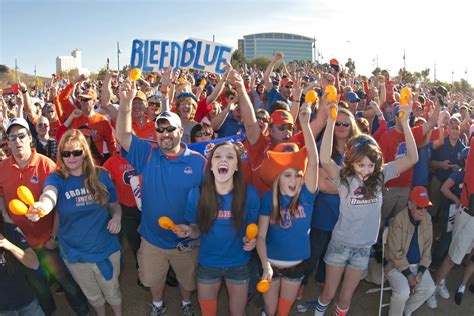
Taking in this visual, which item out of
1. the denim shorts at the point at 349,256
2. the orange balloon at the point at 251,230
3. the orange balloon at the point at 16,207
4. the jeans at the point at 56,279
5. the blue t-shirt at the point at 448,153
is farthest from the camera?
the blue t-shirt at the point at 448,153

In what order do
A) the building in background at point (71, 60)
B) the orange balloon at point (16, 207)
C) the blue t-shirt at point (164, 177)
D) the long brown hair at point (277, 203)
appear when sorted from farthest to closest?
the building in background at point (71, 60)
the blue t-shirt at point (164, 177)
the long brown hair at point (277, 203)
the orange balloon at point (16, 207)

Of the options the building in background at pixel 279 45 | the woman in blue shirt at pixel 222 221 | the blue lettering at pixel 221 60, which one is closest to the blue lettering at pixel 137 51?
the blue lettering at pixel 221 60

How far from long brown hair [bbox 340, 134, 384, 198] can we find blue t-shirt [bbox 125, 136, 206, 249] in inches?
51.4

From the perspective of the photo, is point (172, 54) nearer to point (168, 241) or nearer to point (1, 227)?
point (168, 241)

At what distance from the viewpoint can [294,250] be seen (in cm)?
317

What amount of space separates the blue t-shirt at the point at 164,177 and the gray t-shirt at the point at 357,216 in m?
1.35

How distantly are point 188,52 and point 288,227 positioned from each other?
3688 millimetres

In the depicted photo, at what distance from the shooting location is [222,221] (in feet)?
9.97

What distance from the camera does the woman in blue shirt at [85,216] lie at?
122 inches

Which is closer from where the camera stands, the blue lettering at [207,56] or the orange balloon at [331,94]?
the orange balloon at [331,94]

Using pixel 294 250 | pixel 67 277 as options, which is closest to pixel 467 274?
pixel 294 250

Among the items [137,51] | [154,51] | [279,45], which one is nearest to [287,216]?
[154,51]

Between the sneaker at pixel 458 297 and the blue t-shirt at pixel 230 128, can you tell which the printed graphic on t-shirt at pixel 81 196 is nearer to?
the blue t-shirt at pixel 230 128

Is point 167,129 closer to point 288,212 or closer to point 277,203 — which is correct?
point 277,203
